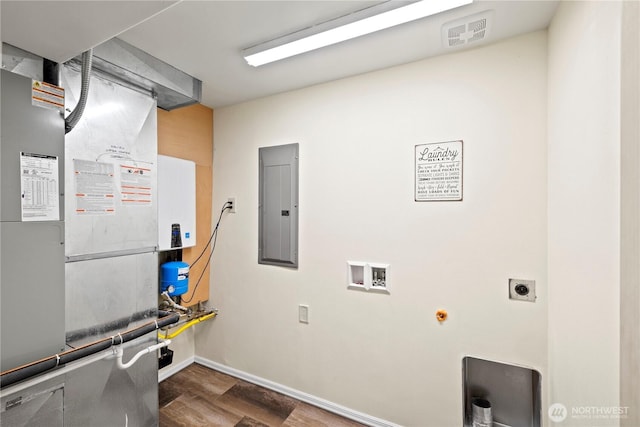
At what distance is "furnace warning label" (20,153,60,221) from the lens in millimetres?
1212

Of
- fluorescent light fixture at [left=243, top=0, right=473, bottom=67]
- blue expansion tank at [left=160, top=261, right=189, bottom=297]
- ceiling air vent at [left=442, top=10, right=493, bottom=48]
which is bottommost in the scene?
blue expansion tank at [left=160, top=261, right=189, bottom=297]

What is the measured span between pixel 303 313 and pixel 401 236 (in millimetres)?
1088

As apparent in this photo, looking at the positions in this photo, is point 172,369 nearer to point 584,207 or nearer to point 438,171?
point 438,171

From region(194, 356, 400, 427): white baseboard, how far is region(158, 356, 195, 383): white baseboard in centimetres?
8

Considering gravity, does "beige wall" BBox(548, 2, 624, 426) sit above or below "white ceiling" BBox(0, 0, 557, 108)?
below

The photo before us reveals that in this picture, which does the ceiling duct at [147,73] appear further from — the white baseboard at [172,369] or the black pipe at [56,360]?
the white baseboard at [172,369]

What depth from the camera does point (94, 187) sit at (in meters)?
1.67

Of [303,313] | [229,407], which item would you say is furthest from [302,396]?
[303,313]

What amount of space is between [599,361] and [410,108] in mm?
1663

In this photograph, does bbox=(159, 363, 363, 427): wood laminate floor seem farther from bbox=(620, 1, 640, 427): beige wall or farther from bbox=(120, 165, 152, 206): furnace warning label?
bbox=(620, 1, 640, 427): beige wall

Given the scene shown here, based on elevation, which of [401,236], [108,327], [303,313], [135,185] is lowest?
[303,313]

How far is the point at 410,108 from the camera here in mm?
1994

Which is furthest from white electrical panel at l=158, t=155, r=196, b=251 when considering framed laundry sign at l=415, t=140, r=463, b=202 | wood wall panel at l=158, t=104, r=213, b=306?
framed laundry sign at l=415, t=140, r=463, b=202

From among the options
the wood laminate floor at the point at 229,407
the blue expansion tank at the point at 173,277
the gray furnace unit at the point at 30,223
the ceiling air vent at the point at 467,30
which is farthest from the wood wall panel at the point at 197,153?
the ceiling air vent at the point at 467,30
